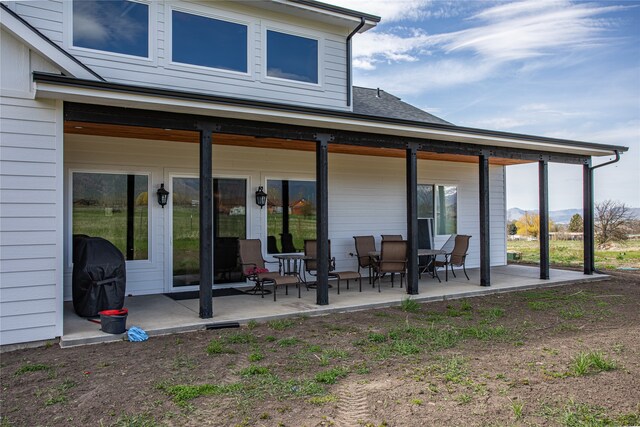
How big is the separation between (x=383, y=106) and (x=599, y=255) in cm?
962

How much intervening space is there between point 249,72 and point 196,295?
3955mm

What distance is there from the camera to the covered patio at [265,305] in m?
5.18

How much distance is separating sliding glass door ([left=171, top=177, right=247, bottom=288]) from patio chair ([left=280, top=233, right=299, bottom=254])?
2.59ft

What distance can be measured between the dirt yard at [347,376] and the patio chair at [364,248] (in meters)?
2.91

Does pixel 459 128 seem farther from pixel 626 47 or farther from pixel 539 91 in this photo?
pixel 539 91

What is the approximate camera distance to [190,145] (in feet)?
25.1

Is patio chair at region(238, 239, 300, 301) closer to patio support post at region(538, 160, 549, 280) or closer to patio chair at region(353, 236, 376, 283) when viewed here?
patio chair at region(353, 236, 376, 283)

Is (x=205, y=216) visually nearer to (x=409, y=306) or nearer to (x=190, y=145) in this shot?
(x=190, y=145)

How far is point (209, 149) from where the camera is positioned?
223 inches

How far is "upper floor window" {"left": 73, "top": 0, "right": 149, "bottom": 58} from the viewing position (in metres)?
6.45

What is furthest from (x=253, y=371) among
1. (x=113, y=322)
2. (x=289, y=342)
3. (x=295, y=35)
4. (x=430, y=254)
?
(x=295, y=35)

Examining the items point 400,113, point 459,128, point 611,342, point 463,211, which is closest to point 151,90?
point 459,128

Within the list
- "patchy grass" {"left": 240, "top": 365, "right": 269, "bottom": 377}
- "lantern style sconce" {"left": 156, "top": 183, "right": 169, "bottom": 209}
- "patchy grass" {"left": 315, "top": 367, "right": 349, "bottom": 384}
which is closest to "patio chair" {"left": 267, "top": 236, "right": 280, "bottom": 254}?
"lantern style sconce" {"left": 156, "top": 183, "right": 169, "bottom": 209}

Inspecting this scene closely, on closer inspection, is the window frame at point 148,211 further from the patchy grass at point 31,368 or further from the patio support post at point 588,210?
the patio support post at point 588,210
